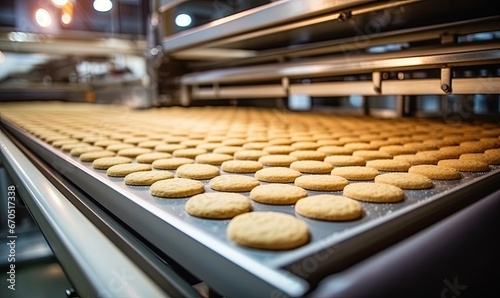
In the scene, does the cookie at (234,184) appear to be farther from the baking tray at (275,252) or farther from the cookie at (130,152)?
the cookie at (130,152)

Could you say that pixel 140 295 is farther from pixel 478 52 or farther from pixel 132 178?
pixel 478 52

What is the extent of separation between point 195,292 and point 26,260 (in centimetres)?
257

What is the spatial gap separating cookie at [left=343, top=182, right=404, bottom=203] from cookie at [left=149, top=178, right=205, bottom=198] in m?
0.36

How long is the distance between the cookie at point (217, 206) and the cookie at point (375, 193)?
0.24 meters

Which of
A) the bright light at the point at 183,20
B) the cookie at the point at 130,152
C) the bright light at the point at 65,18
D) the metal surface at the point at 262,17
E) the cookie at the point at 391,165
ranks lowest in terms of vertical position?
the cookie at the point at 391,165

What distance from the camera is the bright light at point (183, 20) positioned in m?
3.67

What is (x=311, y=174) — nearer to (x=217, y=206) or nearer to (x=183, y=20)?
(x=217, y=206)

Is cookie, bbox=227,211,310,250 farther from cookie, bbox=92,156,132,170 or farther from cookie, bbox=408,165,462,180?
cookie, bbox=92,156,132,170

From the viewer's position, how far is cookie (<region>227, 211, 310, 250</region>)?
55 cm

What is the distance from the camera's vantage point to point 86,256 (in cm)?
59

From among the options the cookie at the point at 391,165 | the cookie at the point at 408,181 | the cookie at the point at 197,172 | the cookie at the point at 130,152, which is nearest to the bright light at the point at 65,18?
the cookie at the point at 130,152

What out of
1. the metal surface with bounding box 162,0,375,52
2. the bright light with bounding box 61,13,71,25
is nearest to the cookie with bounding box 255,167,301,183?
the metal surface with bounding box 162,0,375,52

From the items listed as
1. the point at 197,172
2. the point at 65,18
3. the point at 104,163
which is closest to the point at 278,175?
the point at 197,172

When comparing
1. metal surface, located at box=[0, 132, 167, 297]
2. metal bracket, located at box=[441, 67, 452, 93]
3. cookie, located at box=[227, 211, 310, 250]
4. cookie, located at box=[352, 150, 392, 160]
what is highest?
metal bracket, located at box=[441, 67, 452, 93]
